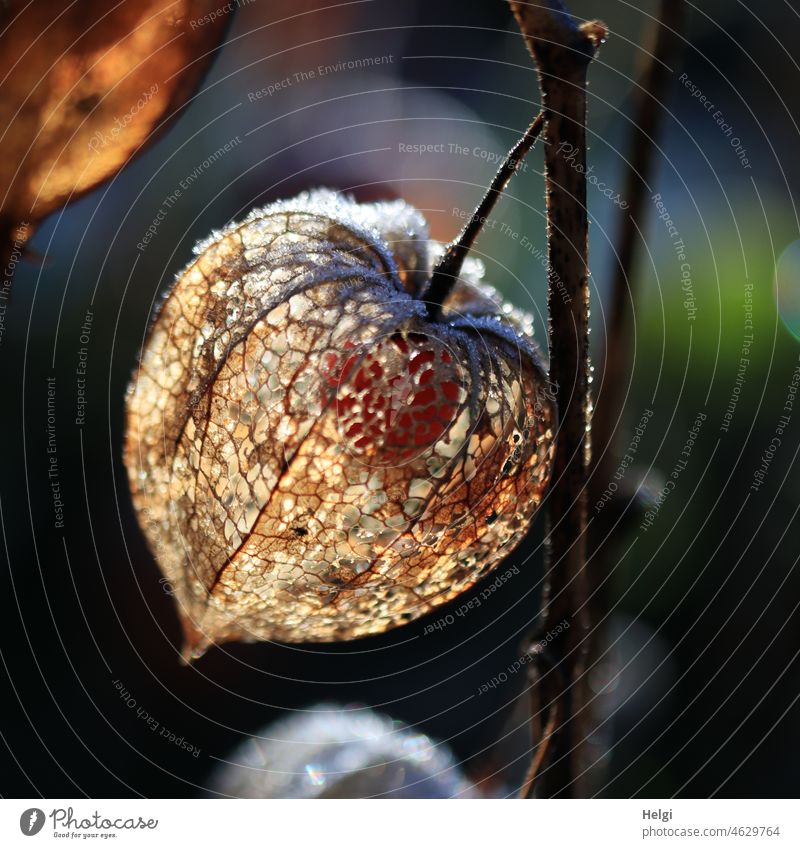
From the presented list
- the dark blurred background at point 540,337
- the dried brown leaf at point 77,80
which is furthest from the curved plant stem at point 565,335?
the dried brown leaf at point 77,80

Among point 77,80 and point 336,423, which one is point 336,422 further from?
point 77,80

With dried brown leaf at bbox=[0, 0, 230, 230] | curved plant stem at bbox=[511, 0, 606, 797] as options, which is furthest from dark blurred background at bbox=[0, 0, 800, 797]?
curved plant stem at bbox=[511, 0, 606, 797]

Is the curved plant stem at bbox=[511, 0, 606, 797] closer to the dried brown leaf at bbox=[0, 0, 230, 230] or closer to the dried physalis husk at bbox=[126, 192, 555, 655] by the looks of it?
the dried physalis husk at bbox=[126, 192, 555, 655]

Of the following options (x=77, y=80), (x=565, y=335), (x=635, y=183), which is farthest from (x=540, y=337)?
(x=77, y=80)

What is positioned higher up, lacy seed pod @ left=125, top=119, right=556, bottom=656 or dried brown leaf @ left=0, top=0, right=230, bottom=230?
dried brown leaf @ left=0, top=0, right=230, bottom=230

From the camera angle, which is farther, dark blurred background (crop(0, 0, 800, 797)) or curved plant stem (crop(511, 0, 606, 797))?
dark blurred background (crop(0, 0, 800, 797))

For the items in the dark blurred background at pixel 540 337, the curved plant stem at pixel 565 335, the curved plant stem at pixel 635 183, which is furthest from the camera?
the dark blurred background at pixel 540 337

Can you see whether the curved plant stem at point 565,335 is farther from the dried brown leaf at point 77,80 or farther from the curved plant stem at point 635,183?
the dried brown leaf at point 77,80

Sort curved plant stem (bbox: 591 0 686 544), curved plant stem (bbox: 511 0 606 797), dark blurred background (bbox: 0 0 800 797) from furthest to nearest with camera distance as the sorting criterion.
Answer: dark blurred background (bbox: 0 0 800 797), curved plant stem (bbox: 591 0 686 544), curved plant stem (bbox: 511 0 606 797)
